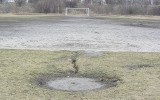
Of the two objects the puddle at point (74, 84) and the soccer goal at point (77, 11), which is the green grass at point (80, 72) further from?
the soccer goal at point (77, 11)

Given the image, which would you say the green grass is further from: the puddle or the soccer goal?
the soccer goal

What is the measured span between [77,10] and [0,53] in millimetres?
45940

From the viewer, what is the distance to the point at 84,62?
37.2ft

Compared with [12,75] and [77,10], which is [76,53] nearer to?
[12,75]

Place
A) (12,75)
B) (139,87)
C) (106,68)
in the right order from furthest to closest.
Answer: (106,68)
(12,75)
(139,87)

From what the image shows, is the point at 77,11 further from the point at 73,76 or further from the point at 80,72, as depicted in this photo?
the point at 73,76

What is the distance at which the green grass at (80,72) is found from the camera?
7.83 m

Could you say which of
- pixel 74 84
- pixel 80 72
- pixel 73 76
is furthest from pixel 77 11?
pixel 74 84

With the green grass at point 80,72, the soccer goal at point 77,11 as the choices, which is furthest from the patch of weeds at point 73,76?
the soccer goal at point 77,11

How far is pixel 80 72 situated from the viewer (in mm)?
10180

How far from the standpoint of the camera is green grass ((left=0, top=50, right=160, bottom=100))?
25.7 feet

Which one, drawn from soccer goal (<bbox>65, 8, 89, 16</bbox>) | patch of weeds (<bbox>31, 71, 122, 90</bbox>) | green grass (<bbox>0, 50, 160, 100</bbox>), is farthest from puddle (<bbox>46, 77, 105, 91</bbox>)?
soccer goal (<bbox>65, 8, 89, 16</bbox>)

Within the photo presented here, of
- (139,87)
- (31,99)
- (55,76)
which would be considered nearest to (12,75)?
(55,76)

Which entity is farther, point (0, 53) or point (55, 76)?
point (0, 53)
